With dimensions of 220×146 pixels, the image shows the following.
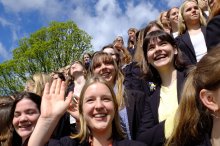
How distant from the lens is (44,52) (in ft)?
133

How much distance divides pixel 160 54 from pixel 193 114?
1674mm

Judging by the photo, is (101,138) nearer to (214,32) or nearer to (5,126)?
(214,32)

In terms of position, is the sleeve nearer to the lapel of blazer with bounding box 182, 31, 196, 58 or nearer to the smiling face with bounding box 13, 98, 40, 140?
the smiling face with bounding box 13, 98, 40, 140

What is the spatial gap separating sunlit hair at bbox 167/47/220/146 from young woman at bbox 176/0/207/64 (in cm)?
264

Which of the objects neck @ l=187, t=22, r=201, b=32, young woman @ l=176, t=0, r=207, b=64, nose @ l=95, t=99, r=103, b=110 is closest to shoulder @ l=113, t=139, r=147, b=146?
nose @ l=95, t=99, r=103, b=110

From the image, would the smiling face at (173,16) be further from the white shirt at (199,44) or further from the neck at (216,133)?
the neck at (216,133)

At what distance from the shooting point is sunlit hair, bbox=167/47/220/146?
276 cm

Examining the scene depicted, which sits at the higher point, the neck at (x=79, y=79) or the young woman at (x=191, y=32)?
the young woman at (x=191, y=32)

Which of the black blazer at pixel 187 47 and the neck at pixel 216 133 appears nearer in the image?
the neck at pixel 216 133

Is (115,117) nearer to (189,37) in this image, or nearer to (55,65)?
(189,37)

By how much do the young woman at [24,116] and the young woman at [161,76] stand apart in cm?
131

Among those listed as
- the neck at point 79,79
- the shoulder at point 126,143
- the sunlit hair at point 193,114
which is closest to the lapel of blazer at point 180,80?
the shoulder at point 126,143

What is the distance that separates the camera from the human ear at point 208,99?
269 cm

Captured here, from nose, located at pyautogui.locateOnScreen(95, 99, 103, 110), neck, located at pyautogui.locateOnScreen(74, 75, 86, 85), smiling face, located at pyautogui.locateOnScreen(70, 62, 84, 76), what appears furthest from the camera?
smiling face, located at pyautogui.locateOnScreen(70, 62, 84, 76)
